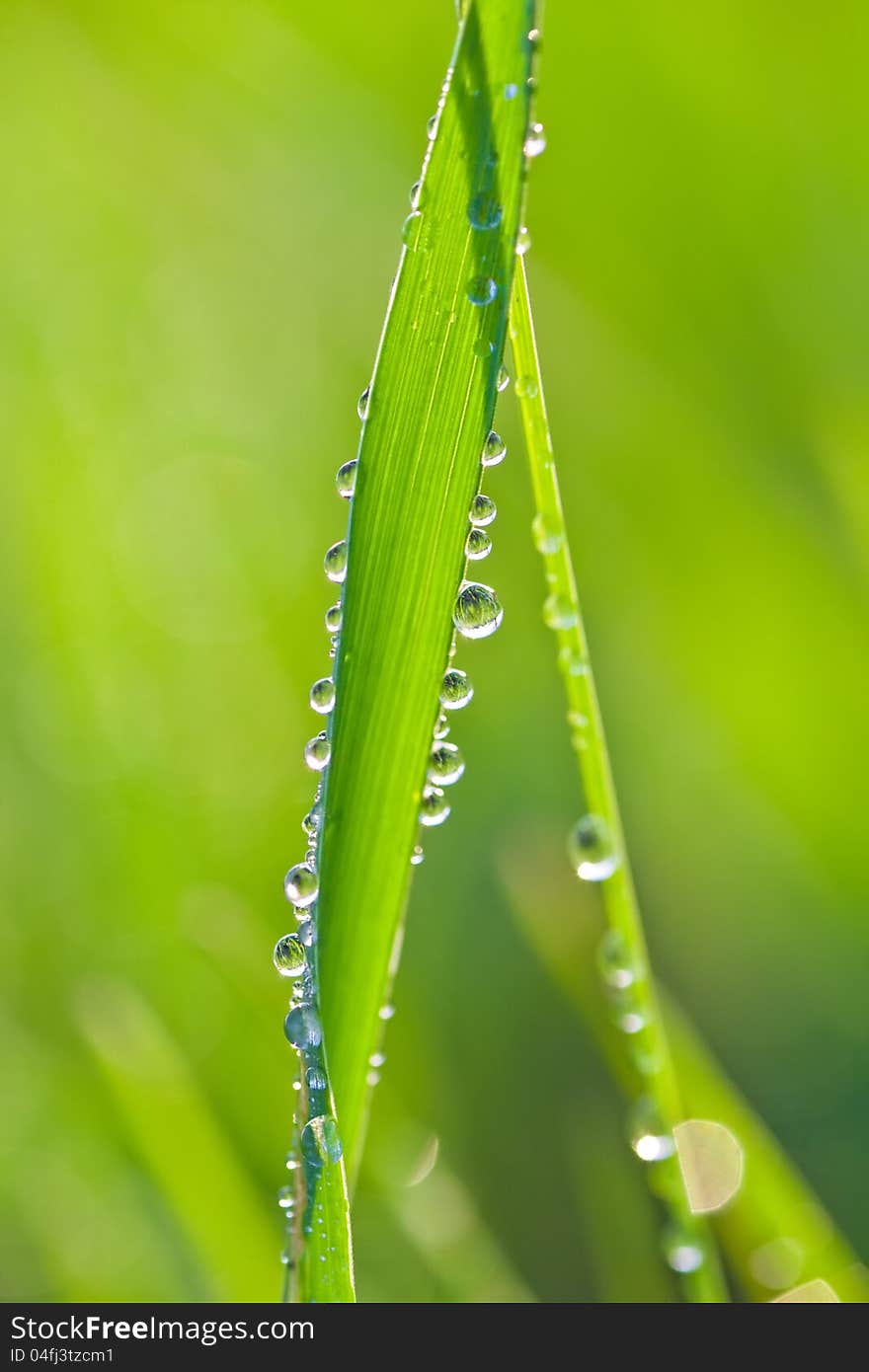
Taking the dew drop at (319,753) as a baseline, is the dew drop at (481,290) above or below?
above

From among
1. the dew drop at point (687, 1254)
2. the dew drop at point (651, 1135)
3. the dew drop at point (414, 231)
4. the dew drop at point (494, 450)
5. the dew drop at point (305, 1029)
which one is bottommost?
the dew drop at point (687, 1254)

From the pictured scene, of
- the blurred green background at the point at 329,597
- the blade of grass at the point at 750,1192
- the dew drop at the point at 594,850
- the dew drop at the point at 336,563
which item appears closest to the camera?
the dew drop at the point at 336,563

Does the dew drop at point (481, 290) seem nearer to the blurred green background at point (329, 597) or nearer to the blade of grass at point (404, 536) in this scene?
the blade of grass at point (404, 536)

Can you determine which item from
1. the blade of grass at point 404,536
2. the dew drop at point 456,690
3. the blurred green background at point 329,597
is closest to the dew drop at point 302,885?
the blade of grass at point 404,536

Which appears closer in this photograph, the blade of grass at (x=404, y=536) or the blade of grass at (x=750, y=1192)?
the blade of grass at (x=404, y=536)

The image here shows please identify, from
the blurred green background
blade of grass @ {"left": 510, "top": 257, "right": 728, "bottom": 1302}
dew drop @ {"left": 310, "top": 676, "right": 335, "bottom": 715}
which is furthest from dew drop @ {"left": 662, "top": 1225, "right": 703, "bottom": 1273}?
dew drop @ {"left": 310, "top": 676, "right": 335, "bottom": 715}

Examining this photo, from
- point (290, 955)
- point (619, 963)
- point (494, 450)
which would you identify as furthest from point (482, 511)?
point (619, 963)

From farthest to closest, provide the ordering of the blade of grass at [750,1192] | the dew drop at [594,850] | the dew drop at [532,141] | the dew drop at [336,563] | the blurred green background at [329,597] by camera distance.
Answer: the blurred green background at [329,597]
the blade of grass at [750,1192]
the dew drop at [594,850]
the dew drop at [336,563]
the dew drop at [532,141]

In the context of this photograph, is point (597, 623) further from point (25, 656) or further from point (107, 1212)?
point (107, 1212)
